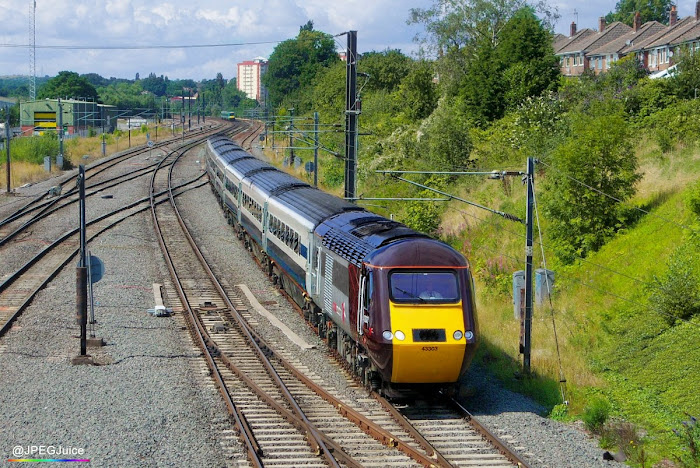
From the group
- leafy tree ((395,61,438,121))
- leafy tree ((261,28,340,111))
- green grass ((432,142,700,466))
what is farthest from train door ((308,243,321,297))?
leafy tree ((261,28,340,111))

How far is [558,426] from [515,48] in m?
31.7

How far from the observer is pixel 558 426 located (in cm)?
1383

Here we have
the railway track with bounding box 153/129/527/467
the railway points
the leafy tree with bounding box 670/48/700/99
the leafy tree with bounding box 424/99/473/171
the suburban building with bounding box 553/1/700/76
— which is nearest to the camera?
the railway track with bounding box 153/129/527/467

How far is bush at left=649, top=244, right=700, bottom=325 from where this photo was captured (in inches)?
690

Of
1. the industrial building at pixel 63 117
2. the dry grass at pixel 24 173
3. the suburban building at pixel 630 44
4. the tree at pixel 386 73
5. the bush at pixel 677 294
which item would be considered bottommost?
the bush at pixel 677 294

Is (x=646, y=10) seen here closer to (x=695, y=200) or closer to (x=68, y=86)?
(x=68, y=86)

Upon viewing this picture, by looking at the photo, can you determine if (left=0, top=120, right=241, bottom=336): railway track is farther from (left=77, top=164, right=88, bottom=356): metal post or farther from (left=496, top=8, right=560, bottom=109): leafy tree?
(left=496, top=8, right=560, bottom=109): leafy tree

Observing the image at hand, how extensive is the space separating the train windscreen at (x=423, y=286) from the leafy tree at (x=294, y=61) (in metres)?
99.5

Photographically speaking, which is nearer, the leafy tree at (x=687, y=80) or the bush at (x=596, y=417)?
the bush at (x=596, y=417)

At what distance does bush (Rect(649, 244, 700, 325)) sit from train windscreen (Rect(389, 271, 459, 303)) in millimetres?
5201

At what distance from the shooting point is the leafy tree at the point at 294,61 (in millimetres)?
114625

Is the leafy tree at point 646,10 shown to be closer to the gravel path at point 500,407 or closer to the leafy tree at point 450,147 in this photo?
the leafy tree at point 450,147

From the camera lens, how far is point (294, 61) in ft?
382

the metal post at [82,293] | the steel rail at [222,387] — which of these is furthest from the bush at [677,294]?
the metal post at [82,293]
